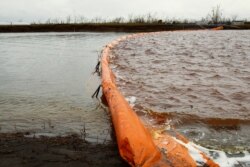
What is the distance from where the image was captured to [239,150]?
3732 millimetres

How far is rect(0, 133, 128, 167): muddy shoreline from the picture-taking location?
3238 millimetres

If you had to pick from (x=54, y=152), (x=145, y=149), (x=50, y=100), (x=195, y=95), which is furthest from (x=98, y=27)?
(x=145, y=149)

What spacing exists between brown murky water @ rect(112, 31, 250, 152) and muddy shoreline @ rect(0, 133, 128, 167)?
1.26 metres

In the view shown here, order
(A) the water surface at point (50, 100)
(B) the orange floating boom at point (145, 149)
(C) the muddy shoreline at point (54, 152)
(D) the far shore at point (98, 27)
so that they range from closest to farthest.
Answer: (B) the orange floating boom at point (145, 149), (C) the muddy shoreline at point (54, 152), (A) the water surface at point (50, 100), (D) the far shore at point (98, 27)

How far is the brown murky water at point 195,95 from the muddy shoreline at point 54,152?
4.13ft

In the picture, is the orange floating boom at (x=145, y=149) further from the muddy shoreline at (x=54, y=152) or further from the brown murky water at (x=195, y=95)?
the brown murky water at (x=195, y=95)

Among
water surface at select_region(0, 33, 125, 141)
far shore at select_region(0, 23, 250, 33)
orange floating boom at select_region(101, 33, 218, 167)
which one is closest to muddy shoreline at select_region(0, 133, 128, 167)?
orange floating boom at select_region(101, 33, 218, 167)

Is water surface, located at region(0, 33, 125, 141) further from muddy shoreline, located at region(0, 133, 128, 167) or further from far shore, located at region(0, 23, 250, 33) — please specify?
far shore, located at region(0, 23, 250, 33)

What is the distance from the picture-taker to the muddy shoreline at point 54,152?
3238 millimetres

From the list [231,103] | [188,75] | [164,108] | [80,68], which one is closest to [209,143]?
[164,108]

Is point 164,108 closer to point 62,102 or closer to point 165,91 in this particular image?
point 165,91

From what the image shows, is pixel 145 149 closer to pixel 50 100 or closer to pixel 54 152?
pixel 54 152

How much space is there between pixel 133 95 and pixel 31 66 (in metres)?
4.43

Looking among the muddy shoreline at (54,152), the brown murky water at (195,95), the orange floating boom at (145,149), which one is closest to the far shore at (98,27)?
the brown murky water at (195,95)
